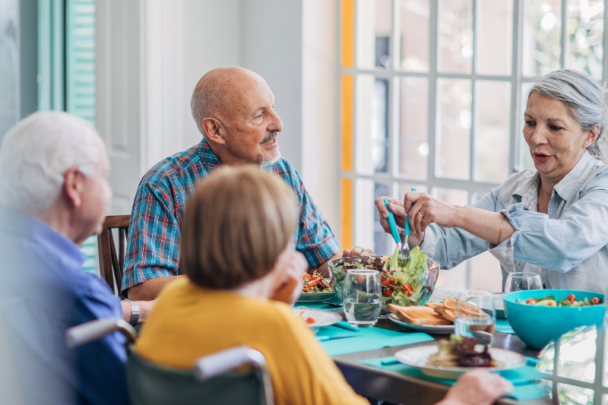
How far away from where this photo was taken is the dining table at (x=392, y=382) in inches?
44.3

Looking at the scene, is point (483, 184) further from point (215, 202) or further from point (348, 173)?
point (215, 202)

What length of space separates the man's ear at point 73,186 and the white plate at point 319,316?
59cm

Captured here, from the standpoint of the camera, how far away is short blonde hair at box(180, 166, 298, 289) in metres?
0.92

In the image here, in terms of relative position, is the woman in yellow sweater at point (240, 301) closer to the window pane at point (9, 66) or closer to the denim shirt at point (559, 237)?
the denim shirt at point (559, 237)

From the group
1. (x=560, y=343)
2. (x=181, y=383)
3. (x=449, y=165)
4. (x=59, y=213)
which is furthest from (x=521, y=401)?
(x=449, y=165)

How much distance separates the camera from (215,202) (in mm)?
920

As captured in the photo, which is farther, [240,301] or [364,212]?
[364,212]

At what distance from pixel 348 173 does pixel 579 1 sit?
4.66 feet

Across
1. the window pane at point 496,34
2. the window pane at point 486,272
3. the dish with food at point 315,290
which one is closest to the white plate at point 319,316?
the dish with food at point 315,290

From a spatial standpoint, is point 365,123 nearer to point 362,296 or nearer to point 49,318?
point 362,296

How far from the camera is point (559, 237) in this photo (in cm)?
185

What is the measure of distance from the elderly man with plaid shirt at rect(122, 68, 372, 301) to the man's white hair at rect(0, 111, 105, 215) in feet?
2.55

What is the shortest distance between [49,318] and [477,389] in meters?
0.71

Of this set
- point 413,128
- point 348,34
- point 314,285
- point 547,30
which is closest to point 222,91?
point 314,285
